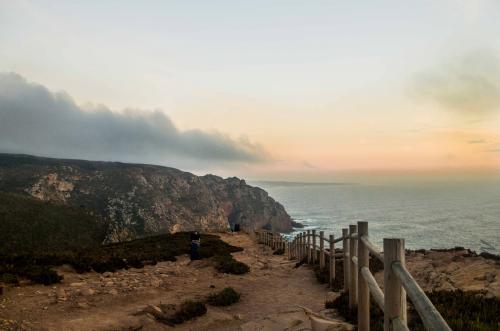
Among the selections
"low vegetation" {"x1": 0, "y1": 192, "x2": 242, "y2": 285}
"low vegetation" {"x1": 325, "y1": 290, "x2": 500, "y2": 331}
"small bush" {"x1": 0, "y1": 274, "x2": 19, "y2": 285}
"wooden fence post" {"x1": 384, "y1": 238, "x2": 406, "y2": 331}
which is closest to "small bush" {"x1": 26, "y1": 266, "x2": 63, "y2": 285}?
"low vegetation" {"x1": 0, "y1": 192, "x2": 242, "y2": 285}

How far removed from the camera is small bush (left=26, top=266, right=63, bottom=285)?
1236 cm

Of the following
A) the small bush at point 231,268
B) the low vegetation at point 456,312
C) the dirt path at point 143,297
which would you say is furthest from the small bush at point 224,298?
the small bush at point 231,268

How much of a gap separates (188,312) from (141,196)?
107350mm

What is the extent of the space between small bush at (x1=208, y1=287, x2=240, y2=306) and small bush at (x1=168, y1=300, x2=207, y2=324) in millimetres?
698

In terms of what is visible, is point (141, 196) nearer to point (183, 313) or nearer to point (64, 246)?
point (64, 246)

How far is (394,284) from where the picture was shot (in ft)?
11.6

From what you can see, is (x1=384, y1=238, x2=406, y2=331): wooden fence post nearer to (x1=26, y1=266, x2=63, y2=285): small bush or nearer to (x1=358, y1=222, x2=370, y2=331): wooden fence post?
(x1=358, y1=222, x2=370, y2=331): wooden fence post

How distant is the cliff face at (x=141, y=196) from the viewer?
95.9 m

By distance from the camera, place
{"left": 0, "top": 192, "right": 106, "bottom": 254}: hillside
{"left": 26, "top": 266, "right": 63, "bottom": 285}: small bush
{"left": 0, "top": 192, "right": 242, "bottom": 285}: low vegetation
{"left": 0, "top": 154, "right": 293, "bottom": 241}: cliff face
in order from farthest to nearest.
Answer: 1. {"left": 0, "top": 154, "right": 293, "bottom": 241}: cliff face
2. {"left": 0, "top": 192, "right": 106, "bottom": 254}: hillside
3. {"left": 0, "top": 192, "right": 242, "bottom": 285}: low vegetation
4. {"left": 26, "top": 266, "right": 63, "bottom": 285}: small bush

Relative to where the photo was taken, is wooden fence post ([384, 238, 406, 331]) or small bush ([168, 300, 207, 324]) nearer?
wooden fence post ([384, 238, 406, 331])

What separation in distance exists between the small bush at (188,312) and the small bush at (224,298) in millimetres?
698

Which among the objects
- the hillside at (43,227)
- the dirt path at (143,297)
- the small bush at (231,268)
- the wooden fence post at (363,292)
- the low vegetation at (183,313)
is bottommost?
the hillside at (43,227)

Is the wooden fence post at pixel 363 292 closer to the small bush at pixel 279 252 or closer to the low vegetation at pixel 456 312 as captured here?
the low vegetation at pixel 456 312

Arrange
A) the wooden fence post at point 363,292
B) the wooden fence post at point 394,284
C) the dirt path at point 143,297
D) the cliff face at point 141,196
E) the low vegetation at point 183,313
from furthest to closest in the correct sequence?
the cliff face at point 141,196 < the low vegetation at point 183,313 < the dirt path at point 143,297 < the wooden fence post at point 363,292 < the wooden fence post at point 394,284
